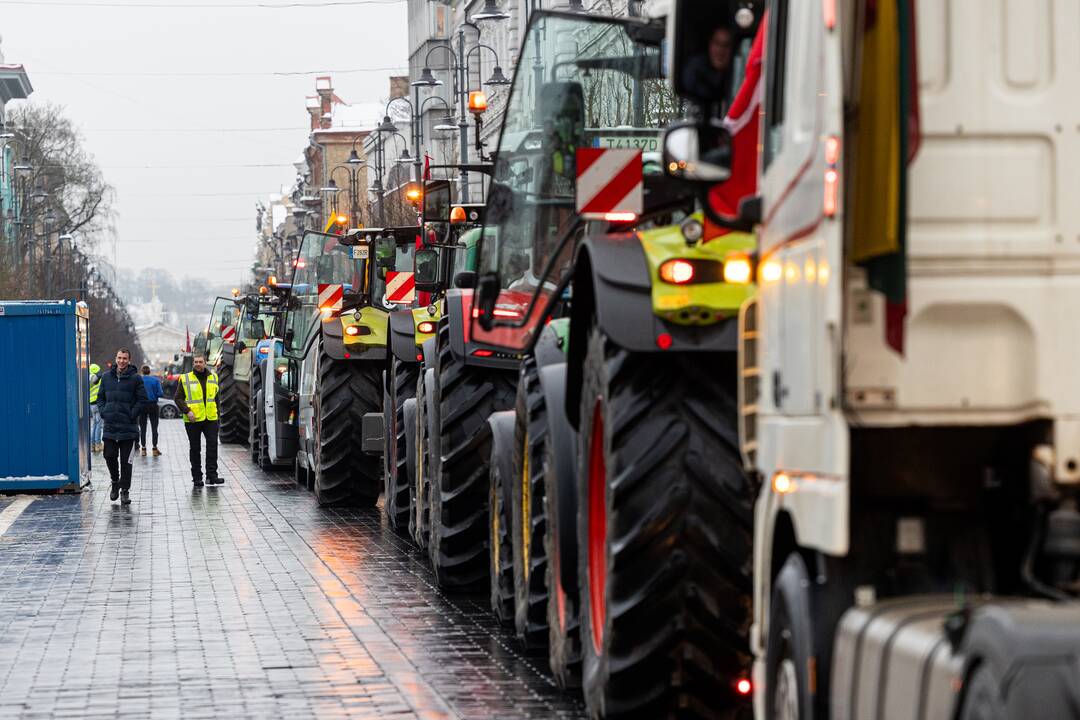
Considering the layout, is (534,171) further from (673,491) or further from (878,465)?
(878,465)

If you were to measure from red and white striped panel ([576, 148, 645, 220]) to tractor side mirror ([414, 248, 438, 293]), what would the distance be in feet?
27.7

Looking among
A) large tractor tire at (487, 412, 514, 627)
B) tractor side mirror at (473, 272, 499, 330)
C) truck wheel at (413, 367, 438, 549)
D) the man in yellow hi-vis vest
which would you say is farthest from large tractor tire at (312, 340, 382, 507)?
tractor side mirror at (473, 272, 499, 330)

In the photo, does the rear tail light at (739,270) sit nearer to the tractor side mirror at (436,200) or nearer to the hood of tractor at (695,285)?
the hood of tractor at (695,285)

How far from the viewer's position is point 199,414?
2966 centimetres

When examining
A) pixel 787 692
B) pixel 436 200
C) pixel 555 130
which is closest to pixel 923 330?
pixel 787 692

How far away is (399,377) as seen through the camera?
1800 cm

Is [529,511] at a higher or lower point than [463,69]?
lower

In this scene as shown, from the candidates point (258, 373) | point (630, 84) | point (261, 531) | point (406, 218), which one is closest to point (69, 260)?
point (406, 218)

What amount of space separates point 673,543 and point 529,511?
2895 mm

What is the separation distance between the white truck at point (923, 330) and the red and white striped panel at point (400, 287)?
54.0 ft

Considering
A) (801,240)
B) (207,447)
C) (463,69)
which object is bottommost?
(207,447)

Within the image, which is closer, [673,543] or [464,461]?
[673,543]

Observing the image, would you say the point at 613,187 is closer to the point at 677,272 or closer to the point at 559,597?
the point at 677,272

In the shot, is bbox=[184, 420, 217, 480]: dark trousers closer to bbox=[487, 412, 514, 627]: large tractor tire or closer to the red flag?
bbox=[487, 412, 514, 627]: large tractor tire
